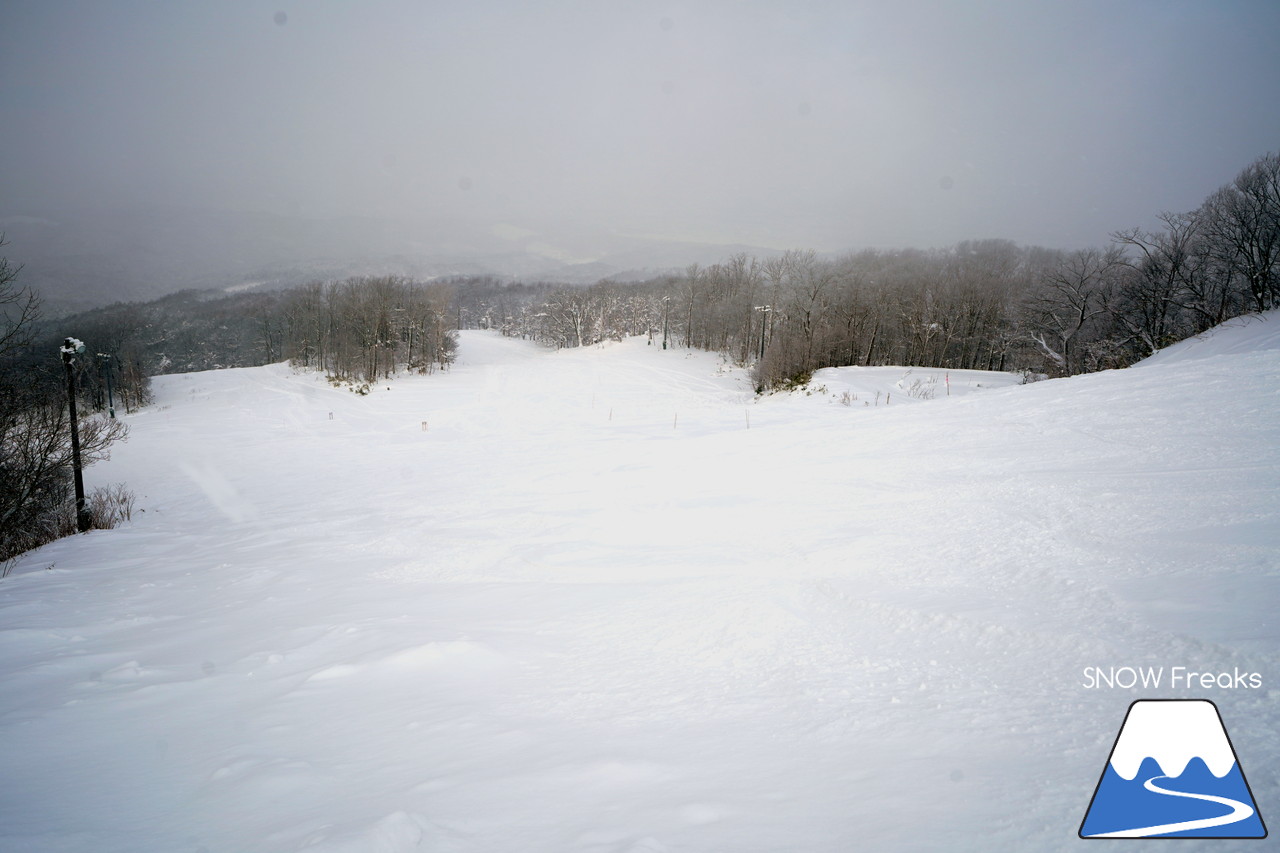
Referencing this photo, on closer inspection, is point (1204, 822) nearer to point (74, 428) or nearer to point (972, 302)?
point (74, 428)

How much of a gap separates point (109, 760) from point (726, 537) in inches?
207

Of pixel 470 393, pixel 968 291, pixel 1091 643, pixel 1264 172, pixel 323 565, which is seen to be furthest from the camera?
pixel 968 291

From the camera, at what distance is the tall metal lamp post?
1285 centimetres

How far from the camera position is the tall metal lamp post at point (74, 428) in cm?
1285

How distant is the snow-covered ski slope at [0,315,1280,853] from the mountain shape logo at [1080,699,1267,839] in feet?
0.36

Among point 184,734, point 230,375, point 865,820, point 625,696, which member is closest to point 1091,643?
point 865,820

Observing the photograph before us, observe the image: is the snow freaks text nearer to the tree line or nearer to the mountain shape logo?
the mountain shape logo

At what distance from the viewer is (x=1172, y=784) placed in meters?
1.75

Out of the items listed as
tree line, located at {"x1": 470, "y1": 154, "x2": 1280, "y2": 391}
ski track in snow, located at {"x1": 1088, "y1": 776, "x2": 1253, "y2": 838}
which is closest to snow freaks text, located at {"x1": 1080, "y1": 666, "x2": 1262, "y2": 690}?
ski track in snow, located at {"x1": 1088, "y1": 776, "x2": 1253, "y2": 838}

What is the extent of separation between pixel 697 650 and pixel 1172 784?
2.35 m

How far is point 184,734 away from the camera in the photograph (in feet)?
9.75

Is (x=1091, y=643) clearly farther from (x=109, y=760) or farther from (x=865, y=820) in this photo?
(x=109, y=760)

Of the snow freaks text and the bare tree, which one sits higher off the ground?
the bare tree

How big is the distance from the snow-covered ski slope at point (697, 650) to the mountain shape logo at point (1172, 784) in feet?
0.36
